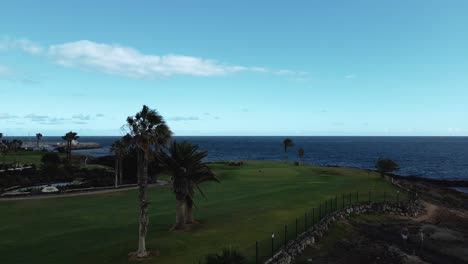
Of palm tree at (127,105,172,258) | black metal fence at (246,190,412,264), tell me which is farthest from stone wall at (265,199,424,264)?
palm tree at (127,105,172,258)

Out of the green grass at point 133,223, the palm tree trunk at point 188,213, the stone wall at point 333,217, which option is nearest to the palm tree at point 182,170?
the palm tree trunk at point 188,213

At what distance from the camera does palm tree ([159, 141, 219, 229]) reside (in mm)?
29609

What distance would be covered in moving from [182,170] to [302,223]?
41.8 feet

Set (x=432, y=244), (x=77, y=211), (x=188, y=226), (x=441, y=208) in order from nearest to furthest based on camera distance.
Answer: (x=188, y=226), (x=432, y=244), (x=77, y=211), (x=441, y=208)

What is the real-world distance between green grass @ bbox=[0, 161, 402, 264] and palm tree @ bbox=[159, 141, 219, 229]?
226cm

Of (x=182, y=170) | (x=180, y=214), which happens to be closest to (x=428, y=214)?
(x=180, y=214)

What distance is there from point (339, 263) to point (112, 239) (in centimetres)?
1745

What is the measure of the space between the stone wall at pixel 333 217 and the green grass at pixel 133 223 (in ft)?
8.24

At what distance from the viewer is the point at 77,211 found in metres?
39.1

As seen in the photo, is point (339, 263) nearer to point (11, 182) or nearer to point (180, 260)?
point (180, 260)

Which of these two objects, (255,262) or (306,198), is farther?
(306,198)

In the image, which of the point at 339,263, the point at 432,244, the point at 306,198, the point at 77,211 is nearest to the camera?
the point at 339,263

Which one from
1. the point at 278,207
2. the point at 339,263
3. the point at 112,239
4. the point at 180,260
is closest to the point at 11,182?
the point at 112,239

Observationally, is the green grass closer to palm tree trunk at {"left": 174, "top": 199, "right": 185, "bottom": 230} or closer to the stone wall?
palm tree trunk at {"left": 174, "top": 199, "right": 185, "bottom": 230}
